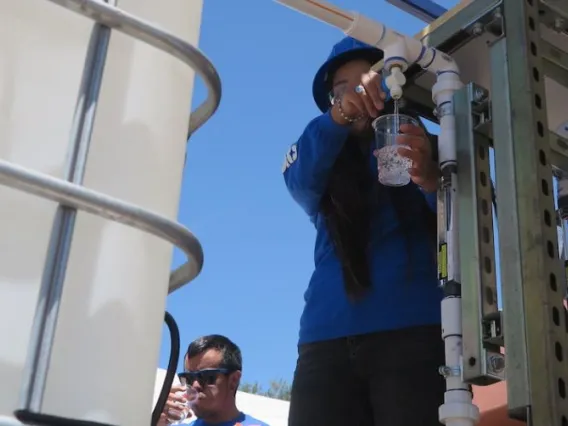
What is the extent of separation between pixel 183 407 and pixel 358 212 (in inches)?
68.4

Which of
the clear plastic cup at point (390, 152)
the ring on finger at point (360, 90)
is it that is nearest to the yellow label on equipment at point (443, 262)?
the clear plastic cup at point (390, 152)

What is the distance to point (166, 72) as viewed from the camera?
59cm

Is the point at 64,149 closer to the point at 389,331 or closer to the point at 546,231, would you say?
the point at 546,231

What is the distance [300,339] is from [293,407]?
0.42 ft

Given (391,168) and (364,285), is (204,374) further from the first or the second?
(391,168)

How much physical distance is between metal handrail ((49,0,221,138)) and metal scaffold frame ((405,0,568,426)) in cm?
49

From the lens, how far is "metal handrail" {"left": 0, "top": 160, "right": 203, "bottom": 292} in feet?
1.50

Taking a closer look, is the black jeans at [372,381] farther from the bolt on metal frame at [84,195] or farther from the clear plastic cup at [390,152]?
the bolt on metal frame at [84,195]

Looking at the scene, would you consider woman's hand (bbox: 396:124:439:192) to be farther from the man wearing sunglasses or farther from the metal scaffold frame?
the man wearing sunglasses

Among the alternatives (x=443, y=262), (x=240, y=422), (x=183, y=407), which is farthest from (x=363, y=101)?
(x=183, y=407)

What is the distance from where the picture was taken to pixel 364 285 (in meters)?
1.33

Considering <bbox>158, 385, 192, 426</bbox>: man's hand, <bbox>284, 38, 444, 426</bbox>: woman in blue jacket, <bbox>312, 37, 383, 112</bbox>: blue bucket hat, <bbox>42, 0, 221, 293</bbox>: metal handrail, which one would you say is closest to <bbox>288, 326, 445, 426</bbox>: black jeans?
<bbox>284, 38, 444, 426</bbox>: woman in blue jacket

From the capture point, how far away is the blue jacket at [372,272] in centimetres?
131

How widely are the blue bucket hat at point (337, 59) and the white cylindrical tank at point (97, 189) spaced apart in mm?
968
